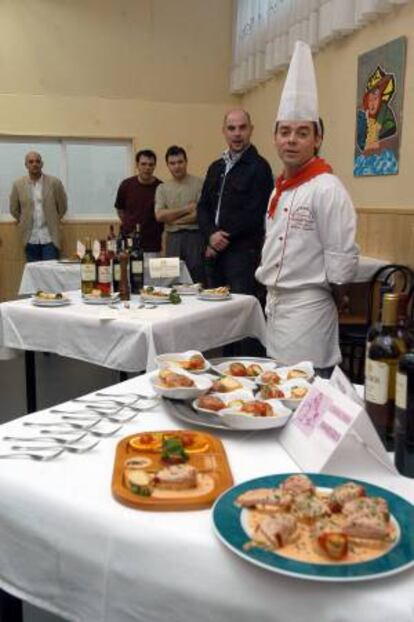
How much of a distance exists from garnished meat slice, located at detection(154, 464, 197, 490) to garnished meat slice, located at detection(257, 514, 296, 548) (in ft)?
0.46

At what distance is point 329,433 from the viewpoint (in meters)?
0.95

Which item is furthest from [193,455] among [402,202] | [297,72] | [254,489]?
[402,202]

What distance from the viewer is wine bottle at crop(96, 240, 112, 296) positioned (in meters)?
2.62

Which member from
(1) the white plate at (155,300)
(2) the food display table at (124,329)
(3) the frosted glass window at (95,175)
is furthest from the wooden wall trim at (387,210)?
(3) the frosted glass window at (95,175)

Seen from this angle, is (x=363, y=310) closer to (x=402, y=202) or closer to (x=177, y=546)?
(x=402, y=202)

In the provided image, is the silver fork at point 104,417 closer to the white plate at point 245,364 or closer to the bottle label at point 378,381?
the white plate at point 245,364

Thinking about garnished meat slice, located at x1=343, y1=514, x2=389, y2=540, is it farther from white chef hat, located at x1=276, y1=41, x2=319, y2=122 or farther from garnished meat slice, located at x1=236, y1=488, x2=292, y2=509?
white chef hat, located at x1=276, y1=41, x2=319, y2=122

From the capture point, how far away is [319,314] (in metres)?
2.14

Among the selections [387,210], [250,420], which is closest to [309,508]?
[250,420]

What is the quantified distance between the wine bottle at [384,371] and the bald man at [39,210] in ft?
17.5

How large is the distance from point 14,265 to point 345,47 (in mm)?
3874

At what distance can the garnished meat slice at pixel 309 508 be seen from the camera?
2.53 ft

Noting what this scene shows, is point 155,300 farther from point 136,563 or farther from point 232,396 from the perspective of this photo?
point 136,563

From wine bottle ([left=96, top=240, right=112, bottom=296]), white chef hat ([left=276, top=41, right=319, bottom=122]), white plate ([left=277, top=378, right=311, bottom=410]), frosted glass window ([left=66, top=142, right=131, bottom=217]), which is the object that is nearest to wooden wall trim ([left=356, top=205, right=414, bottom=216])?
white chef hat ([left=276, top=41, right=319, bottom=122])
